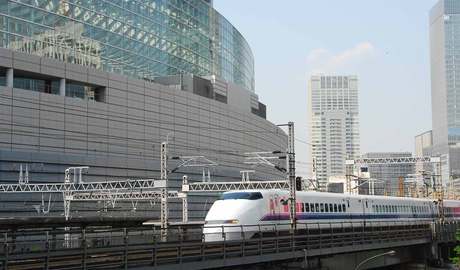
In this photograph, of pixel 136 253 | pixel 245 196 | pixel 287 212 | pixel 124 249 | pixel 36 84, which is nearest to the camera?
pixel 124 249

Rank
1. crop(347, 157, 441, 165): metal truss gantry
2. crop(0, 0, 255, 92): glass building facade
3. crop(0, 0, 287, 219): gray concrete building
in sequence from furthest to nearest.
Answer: crop(0, 0, 255, 92): glass building facade < crop(0, 0, 287, 219): gray concrete building < crop(347, 157, 441, 165): metal truss gantry

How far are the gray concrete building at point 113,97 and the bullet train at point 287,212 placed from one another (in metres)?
39.6

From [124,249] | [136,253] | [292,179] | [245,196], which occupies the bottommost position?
[136,253]

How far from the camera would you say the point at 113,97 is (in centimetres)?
9631

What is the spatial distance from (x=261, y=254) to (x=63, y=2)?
75254mm

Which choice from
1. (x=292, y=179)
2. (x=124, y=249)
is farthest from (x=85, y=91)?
(x=124, y=249)

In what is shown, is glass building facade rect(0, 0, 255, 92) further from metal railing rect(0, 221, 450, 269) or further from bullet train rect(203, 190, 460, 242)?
metal railing rect(0, 221, 450, 269)

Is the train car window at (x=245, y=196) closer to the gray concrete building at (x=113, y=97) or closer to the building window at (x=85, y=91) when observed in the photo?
the gray concrete building at (x=113, y=97)

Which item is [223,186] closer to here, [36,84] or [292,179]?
[36,84]

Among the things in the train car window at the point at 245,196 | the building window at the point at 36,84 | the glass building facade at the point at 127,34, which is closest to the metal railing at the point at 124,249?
the train car window at the point at 245,196

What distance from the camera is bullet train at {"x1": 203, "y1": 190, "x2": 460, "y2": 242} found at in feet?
134

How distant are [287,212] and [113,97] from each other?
54702 millimetres

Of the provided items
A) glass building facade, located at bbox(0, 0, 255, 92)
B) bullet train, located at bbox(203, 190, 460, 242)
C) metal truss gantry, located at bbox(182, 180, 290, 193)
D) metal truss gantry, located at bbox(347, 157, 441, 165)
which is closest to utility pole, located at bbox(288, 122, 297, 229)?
bullet train, located at bbox(203, 190, 460, 242)

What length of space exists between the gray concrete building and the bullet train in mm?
39580
